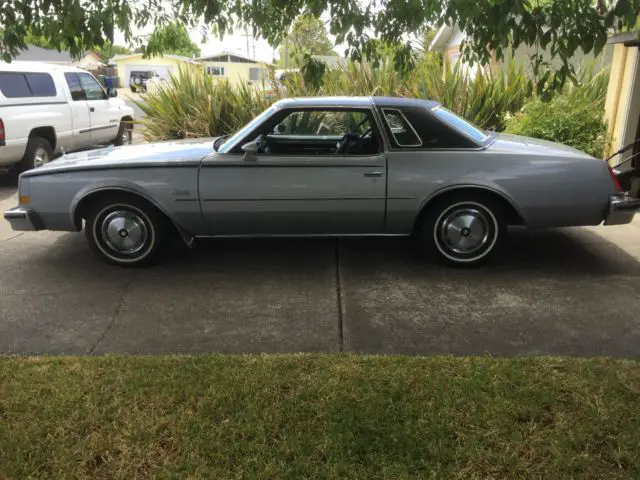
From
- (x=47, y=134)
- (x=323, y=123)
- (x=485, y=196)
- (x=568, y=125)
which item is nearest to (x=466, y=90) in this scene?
(x=568, y=125)

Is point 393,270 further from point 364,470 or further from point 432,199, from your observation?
point 364,470

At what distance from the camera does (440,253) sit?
5078 mm

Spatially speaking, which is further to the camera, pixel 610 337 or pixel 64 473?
pixel 610 337

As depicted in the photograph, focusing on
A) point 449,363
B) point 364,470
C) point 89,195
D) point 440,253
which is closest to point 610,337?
point 449,363

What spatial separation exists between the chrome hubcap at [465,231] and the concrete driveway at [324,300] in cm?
24

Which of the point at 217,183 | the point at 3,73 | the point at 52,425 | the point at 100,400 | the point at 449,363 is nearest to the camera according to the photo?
the point at 52,425

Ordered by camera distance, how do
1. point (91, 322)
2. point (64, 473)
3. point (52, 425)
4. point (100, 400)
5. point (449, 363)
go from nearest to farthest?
point (64, 473) → point (52, 425) → point (100, 400) → point (449, 363) → point (91, 322)

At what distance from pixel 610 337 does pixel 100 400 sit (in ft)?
10.3

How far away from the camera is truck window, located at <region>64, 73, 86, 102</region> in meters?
10.5

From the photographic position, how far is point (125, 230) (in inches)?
199

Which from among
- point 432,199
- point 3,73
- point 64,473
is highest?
point 3,73

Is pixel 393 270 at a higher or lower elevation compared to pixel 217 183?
lower

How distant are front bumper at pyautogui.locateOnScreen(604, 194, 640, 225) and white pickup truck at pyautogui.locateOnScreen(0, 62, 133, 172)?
768 centimetres

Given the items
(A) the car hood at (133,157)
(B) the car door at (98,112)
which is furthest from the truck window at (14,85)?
(A) the car hood at (133,157)
